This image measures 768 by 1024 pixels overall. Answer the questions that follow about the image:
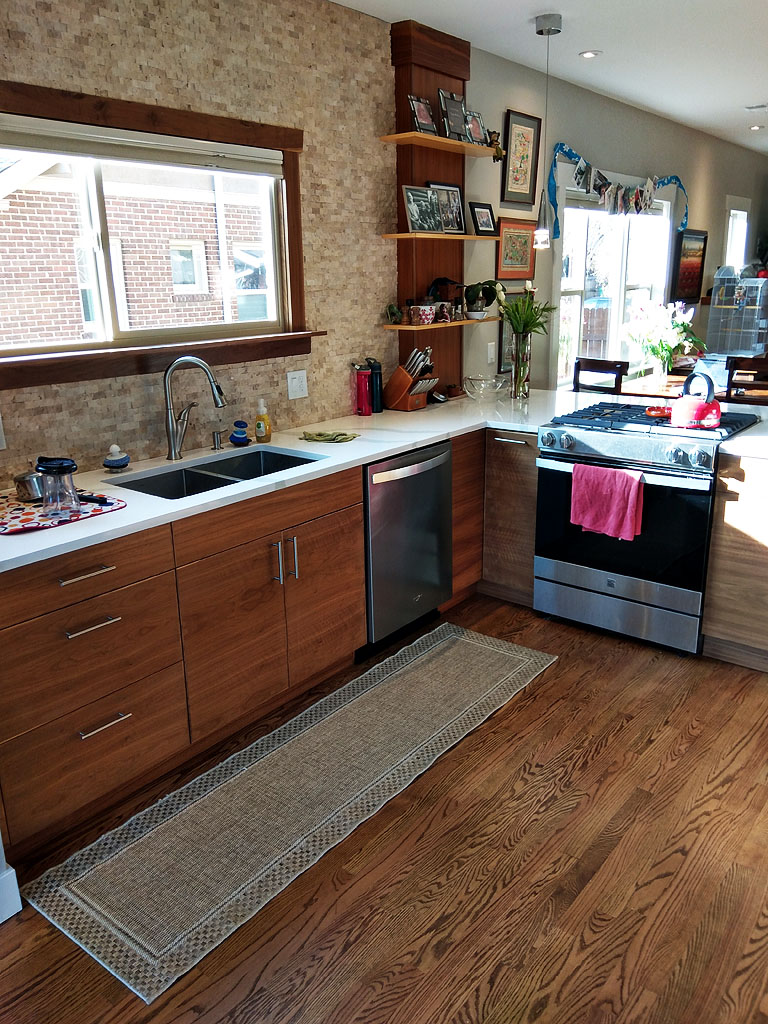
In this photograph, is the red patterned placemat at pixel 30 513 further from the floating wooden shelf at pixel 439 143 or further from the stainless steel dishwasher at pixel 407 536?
the floating wooden shelf at pixel 439 143

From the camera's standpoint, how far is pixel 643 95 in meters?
5.08

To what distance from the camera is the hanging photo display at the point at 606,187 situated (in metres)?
4.57

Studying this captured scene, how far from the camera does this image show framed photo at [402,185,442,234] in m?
3.47

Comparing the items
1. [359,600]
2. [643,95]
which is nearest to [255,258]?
[359,600]

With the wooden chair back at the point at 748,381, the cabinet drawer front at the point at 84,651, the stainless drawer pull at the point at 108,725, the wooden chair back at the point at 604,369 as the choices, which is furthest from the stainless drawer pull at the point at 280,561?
the wooden chair back at the point at 748,381

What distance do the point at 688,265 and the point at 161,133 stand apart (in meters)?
5.46

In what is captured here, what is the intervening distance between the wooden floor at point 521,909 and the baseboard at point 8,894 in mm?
28

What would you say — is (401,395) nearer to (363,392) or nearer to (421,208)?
(363,392)

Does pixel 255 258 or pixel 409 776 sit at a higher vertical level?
pixel 255 258

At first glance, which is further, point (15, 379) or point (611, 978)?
point (15, 379)

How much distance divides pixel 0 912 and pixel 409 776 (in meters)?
1.13

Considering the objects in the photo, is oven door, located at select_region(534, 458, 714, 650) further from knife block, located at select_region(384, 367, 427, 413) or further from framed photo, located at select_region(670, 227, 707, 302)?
framed photo, located at select_region(670, 227, 707, 302)

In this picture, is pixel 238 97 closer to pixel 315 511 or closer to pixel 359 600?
pixel 315 511

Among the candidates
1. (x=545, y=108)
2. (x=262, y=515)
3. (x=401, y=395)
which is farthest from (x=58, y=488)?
(x=545, y=108)
